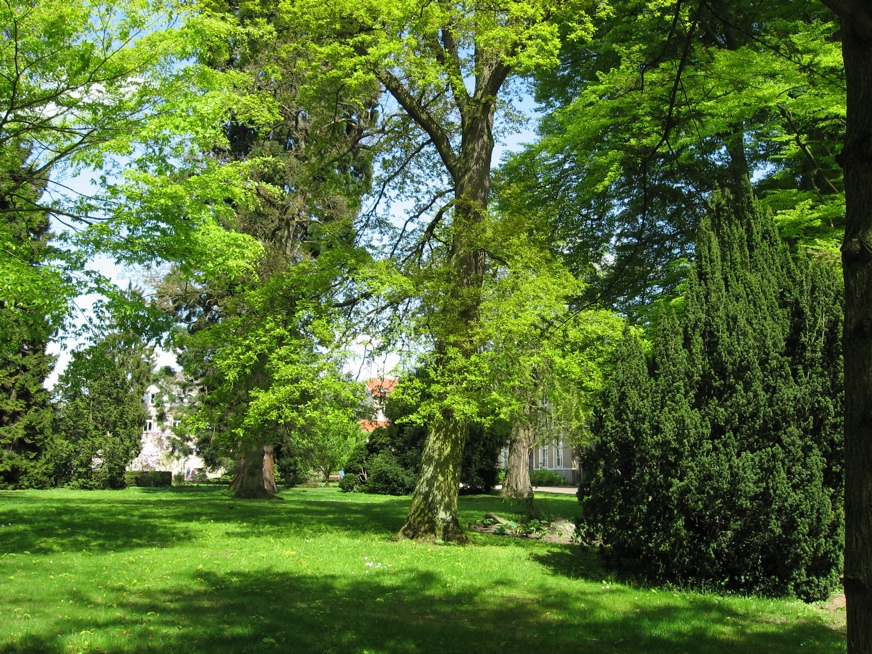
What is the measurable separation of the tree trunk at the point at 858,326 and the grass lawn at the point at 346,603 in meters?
3.48

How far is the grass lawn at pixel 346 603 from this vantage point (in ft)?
18.7

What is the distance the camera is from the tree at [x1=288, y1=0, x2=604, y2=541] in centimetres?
1190

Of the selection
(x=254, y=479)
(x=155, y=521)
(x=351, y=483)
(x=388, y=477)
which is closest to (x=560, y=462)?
(x=351, y=483)

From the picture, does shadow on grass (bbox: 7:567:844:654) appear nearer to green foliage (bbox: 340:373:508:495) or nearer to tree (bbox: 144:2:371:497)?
tree (bbox: 144:2:371:497)

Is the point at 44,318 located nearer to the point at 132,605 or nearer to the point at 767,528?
the point at 132,605

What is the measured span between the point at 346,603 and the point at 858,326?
5.89 metres

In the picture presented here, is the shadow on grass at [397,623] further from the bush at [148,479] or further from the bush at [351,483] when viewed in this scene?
the bush at [148,479]

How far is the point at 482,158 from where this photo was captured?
1402 centimetres

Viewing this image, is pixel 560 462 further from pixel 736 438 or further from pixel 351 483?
pixel 736 438

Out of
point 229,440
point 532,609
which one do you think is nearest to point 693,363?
point 532,609

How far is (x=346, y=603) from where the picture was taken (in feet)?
23.7

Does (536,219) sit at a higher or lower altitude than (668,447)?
higher

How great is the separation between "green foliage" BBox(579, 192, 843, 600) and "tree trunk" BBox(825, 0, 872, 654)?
5.57 m

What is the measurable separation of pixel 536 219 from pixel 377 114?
5.93 metres
